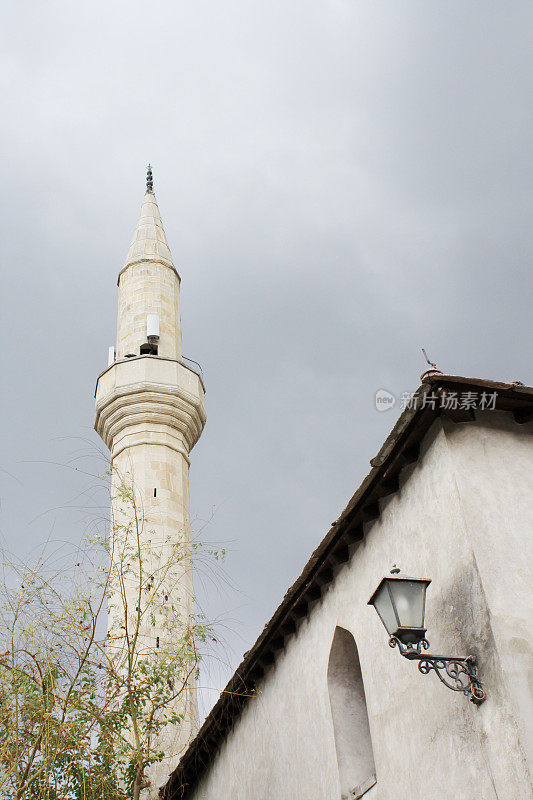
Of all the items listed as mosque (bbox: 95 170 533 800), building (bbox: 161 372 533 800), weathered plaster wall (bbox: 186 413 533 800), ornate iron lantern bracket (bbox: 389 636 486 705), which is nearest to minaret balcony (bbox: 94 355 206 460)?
mosque (bbox: 95 170 533 800)

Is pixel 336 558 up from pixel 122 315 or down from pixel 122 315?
down

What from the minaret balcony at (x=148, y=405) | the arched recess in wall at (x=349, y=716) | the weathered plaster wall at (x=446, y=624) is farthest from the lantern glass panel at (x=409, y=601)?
the minaret balcony at (x=148, y=405)

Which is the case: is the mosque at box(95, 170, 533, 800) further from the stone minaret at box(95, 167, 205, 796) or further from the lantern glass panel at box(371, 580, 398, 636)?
the stone minaret at box(95, 167, 205, 796)

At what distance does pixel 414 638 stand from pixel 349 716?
286 cm

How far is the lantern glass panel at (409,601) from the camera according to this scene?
539 cm

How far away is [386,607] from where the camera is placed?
5.54 m

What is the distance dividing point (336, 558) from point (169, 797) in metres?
6.38

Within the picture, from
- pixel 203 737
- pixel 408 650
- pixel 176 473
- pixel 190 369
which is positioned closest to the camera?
pixel 408 650

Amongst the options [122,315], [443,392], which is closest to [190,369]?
[122,315]

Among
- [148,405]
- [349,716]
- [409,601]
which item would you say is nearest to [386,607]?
[409,601]

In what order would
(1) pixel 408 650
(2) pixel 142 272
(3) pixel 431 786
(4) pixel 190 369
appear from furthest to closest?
1. (2) pixel 142 272
2. (4) pixel 190 369
3. (3) pixel 431 786
4. (1) pixel 408 650

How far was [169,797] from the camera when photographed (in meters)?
12.2

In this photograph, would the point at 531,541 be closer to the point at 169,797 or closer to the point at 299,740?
the point at 299,740

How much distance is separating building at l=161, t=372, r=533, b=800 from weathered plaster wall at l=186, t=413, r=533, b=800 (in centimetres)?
1
